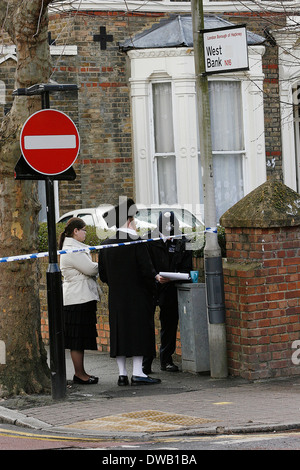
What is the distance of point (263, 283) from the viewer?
10.5 metres

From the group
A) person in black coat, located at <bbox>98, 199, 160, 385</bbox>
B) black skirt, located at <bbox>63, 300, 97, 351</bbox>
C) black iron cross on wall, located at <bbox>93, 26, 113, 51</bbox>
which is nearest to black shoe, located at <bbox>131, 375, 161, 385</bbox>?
person in black coat, located at <bbox>98, 199, 160, 385</bbox>

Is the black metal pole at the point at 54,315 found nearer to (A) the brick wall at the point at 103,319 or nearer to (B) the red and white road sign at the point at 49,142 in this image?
(B) the red and white road sign at the point at 49,142

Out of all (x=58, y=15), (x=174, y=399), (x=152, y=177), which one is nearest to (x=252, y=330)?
(x=174, y=399)

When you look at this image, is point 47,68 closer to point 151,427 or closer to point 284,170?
point 151,427

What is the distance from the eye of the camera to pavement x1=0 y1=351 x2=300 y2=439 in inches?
316

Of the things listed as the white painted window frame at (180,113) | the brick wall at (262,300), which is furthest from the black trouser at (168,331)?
the white painted window frame at (180,113)

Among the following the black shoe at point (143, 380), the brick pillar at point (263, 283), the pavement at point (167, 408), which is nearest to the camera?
the pavement at point (167, 408)

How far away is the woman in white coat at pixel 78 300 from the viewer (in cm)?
1088

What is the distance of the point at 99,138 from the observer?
1931 centimetres

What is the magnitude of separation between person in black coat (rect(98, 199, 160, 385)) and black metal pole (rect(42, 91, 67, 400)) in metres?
1.20

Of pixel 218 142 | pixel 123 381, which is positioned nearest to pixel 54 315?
pixel 123 381

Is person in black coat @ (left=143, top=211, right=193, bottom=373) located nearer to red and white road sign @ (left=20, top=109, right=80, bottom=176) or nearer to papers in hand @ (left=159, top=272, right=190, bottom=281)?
papers in hand @ (left=159, top=272, right=190, bottom=281)

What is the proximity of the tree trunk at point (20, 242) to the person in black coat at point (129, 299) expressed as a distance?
2.95ft

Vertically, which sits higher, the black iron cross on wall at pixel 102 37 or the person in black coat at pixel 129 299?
the black iron cross on wall at pixel 102 37
